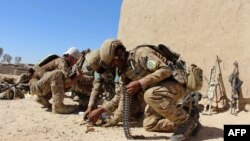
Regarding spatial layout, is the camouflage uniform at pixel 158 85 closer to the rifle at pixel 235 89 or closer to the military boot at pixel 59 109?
the military boot at pixel 59 109

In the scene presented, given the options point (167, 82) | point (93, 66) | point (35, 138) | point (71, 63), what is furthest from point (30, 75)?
point (167, 82)

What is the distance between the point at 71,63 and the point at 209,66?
2621 millimetres

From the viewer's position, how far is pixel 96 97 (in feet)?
14.5

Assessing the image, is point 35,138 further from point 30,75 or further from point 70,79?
point 30,75

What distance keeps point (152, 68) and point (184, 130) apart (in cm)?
69

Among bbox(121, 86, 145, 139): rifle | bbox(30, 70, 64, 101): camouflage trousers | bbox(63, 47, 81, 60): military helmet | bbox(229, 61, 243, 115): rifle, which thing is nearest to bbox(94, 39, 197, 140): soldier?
bbox(121, 86, 145, 139): rifle

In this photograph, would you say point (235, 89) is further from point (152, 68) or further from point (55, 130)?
point (55, 130)

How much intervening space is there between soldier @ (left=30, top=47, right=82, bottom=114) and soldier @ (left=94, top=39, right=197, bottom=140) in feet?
4.76

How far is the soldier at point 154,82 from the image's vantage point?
11.9ft

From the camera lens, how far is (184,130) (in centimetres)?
362

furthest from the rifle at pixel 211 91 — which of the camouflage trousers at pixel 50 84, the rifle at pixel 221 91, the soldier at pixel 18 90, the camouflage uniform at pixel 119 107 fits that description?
the soldier at pixel 18 90

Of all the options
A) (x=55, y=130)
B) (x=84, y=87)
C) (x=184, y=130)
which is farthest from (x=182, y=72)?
(x=84, y=87)

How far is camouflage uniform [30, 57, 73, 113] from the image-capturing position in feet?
17.0

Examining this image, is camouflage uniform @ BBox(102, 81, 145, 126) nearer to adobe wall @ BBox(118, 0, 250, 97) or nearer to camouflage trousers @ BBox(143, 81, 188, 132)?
camouflage trousers @ BBox(143, 81, 188, 132)
